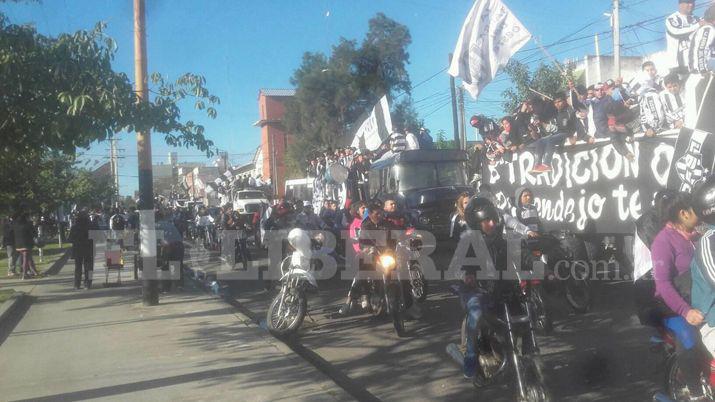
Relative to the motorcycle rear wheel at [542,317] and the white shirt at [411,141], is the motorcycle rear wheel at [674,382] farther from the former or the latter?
the white shirt at [411,141]

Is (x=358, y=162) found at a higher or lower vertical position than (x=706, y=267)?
higher

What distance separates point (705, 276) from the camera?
4070mm

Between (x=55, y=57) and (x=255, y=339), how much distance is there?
4.66 m

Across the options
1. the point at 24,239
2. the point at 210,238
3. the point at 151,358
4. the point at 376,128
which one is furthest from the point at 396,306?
the point at 210,238

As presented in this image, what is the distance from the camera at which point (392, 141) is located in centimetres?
2044

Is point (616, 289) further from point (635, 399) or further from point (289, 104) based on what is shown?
point (289, 104)

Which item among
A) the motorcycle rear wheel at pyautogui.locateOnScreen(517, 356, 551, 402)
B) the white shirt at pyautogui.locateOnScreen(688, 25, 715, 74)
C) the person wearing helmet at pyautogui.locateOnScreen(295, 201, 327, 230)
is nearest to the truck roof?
the person wearing helmet at pyautogui.locateOnScreen(295, 201, 327, 230)

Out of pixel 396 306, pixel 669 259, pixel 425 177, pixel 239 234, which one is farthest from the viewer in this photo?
pixel 425 177

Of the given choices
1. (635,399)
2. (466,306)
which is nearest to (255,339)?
(466,306)

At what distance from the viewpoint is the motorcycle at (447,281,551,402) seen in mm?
5133

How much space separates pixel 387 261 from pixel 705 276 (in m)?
4.87

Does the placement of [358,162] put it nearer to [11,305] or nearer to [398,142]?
Answer: [398,142]

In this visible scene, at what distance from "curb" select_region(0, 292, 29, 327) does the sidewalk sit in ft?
0.77

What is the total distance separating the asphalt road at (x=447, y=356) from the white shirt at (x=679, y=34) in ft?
10.7
